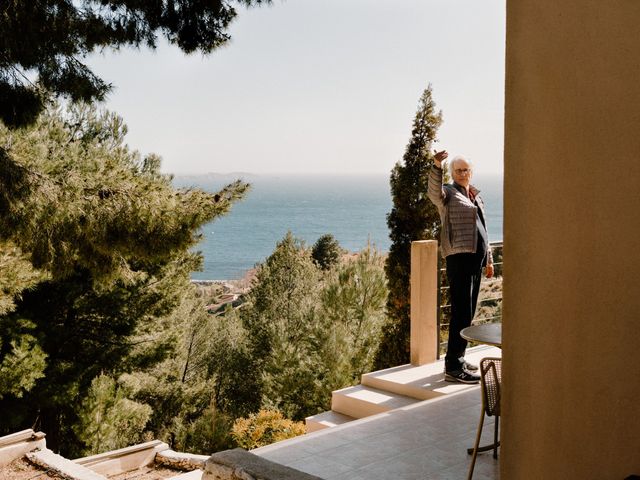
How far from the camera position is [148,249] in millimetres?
5840

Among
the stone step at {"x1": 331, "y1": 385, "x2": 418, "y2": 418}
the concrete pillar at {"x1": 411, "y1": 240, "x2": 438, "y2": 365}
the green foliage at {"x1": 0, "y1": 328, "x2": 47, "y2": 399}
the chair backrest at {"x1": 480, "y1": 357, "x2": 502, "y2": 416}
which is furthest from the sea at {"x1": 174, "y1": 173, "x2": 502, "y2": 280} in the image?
the chair backrest at {"x1": 480, "y1": 357, "x2": 502, "y2": 416}

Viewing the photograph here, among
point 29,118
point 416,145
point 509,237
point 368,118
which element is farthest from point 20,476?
point 368,118

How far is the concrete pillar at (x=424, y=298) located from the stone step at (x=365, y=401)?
2.05ft

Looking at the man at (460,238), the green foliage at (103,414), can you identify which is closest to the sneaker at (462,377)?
the man at (460,238)

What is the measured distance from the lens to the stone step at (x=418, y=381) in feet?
16.6

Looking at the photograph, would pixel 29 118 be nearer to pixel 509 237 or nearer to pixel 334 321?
pixel 509 237

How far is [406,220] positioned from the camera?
11539 millimetres

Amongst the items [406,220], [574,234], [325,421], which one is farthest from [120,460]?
[574,234]

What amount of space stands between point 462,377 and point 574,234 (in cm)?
353

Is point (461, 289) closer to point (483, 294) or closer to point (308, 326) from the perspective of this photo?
point (483, 294)

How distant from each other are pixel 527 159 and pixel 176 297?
1318 cm

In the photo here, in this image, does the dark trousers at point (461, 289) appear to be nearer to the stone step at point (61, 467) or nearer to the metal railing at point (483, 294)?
the metal railing at point (483, 294)

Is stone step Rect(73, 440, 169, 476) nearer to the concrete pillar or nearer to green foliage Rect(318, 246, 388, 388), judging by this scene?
the concrete pillar

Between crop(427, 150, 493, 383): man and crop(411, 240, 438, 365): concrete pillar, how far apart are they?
62 cm
